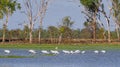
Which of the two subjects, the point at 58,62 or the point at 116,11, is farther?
the point at 116,11

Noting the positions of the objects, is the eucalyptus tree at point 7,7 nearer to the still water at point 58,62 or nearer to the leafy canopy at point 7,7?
the leafy canopy at point 7,7

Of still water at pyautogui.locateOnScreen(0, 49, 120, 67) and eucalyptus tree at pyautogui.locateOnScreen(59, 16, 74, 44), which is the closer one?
still water at pyautogui.locateOnScreen(0, 49, 120, 67)

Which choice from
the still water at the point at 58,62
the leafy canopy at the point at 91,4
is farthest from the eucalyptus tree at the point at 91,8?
the still water at the point at 58,62

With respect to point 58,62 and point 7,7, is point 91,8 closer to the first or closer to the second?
point 7,7

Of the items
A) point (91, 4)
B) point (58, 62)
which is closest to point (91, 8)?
point (91, 4)

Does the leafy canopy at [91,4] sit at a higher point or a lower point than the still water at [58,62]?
higher

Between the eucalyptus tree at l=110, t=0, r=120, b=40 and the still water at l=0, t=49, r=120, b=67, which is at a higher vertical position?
the eucalyptus tree at l=110, t=0, r=120, b=40

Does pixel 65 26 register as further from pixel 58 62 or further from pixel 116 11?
pixel 58 62

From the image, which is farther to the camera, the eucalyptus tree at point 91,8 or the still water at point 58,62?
the eucalyptus tree at point 91,8

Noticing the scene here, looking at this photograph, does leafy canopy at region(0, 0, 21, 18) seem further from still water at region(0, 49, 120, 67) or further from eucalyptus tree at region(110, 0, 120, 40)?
still water at region(0, 49, 120, 67)

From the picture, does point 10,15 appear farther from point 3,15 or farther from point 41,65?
point 41,65

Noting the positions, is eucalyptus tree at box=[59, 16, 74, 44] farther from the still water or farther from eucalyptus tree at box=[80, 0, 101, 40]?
the still water

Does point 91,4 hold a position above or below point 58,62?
above

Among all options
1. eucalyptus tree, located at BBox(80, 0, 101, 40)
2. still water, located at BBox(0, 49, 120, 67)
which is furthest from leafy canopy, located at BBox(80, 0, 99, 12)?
still water, located at BBox(0, 49, 120, 67)
